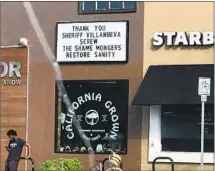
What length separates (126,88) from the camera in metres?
16.6

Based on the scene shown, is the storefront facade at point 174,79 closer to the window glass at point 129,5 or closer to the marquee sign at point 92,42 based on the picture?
the window glass at point 129,5

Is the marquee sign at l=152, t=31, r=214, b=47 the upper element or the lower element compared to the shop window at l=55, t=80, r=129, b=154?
upper

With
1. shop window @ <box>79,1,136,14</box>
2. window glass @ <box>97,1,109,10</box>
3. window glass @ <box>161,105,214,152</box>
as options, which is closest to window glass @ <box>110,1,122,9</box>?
shop window @ <box>79,1,136,14</box>

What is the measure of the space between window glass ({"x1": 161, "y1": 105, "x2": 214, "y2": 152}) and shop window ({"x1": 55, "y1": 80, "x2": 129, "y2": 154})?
1.23 meters

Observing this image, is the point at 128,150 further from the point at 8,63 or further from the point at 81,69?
the point at 8,63

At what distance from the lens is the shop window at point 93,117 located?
16.6 meters

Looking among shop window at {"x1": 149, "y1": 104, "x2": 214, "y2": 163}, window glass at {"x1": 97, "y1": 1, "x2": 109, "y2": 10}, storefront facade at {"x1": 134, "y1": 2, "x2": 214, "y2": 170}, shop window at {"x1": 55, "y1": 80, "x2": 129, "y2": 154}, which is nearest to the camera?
storefront facade at {"x1": 134, "y1": 2, "x2": 214, "y2": 170}

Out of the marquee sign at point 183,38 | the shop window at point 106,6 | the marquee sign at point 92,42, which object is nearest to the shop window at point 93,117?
the marquee sign at point 92,42

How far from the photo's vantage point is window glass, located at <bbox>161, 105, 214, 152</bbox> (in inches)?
627

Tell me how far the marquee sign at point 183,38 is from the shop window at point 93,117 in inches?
65.2

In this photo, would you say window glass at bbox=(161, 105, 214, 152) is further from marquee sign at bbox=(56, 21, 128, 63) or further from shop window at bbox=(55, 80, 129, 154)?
marquee sign at bbox=(56, 21, 128, 63)

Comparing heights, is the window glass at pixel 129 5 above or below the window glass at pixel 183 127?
above

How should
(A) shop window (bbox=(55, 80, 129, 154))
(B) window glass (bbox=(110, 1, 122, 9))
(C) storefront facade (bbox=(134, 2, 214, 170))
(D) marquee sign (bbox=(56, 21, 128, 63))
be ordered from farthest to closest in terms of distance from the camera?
(B) window glass (bbox=(110, 1, 122, 9)), (D) marquee sign (bbox=(56, 21, 128, 63)), (A) shop window (bbox=(55, 80, 129, 154)), (C) storefront facade (bbox=(134, 2, 214, 170))

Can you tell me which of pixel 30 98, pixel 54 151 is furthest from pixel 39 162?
pixel 30 98
